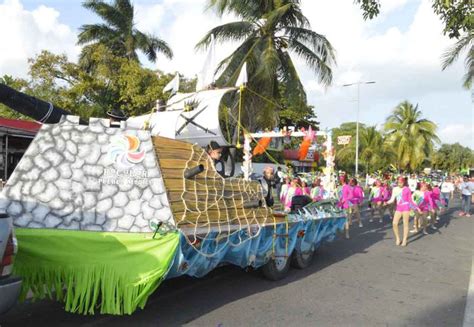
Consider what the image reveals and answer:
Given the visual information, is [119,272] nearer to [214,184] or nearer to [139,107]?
[214,184]

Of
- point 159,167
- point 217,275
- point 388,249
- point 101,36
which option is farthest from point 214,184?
point 101,36

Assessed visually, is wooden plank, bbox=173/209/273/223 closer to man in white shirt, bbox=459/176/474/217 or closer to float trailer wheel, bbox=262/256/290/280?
float trailer wheel, bbox=262/256/290/280

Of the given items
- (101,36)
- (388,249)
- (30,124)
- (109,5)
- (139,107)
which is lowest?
(388,249)

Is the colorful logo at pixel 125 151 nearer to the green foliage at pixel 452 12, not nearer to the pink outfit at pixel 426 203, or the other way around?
the green foliage at pixel 452 12

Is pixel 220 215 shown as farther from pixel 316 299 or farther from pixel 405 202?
pixel 405 202

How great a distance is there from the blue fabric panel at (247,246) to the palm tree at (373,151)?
40766 mm

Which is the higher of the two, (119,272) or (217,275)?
(119,272)

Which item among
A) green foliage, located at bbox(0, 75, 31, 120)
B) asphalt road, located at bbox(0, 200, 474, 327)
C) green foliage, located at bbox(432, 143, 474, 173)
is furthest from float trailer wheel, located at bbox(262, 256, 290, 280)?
green foliage, located at bbox(432, 143, 474, 173)

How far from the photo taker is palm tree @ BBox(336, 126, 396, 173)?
4725 cm

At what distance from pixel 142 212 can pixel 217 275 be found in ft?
8.68

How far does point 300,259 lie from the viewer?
308 inches

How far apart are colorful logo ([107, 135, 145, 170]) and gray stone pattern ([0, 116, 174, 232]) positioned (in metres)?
0.05

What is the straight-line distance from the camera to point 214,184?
Result: 5.91m

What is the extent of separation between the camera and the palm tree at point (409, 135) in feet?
152
